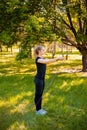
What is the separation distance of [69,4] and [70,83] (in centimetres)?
888

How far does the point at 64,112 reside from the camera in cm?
899

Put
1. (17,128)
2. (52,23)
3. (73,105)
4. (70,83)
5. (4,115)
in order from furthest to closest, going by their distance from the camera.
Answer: (52,23) < (70,83) < (73,105) < (4,115) < (17,128)

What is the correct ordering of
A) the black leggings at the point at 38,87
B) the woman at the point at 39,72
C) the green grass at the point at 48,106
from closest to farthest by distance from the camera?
the green grass at the point at 48,106 → the woman at the point at 39,72 → the black leggings at the point at 38,87

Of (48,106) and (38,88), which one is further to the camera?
(48,106)

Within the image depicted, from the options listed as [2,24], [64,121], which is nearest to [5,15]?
[2,24]

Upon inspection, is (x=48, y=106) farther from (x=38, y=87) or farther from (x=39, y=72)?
(x=39, y=72)

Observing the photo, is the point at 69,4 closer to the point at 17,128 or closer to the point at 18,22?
the point at 18,22

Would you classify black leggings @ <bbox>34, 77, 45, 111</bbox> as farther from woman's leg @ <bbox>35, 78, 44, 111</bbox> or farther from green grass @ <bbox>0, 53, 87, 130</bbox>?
green grass @ <bbox>0, 53, 87, 130</bbox>

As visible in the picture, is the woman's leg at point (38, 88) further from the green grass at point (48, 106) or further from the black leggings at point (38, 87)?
the green grass at point (48, 106)

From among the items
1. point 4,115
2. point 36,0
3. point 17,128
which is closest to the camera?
point 17,128

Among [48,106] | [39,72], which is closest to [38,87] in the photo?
[39,72]

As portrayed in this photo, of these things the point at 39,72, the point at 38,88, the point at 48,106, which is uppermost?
the point at 39,72

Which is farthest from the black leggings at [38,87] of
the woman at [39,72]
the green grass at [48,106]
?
the green grass at [48,106]

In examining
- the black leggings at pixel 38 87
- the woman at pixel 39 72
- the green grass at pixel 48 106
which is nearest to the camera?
the green grass at pixel 48 106
